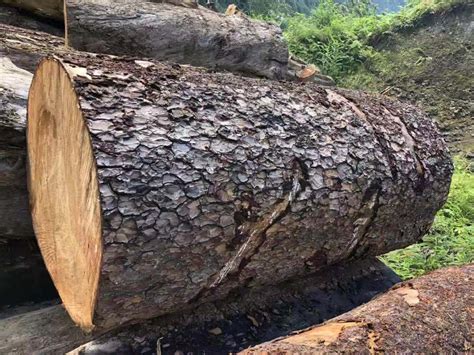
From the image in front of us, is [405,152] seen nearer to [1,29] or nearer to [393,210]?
[393,210]

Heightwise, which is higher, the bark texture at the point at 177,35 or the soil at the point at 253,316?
the bark texture at the point at 177,35

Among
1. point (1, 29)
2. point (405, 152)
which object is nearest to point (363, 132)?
point (405, 152)

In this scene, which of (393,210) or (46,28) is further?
(46,28)

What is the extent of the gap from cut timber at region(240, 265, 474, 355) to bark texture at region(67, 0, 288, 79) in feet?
6.76

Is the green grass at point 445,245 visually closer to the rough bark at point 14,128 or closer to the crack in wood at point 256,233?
the crack in wood at point 256,233

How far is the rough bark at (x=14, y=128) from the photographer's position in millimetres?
1990

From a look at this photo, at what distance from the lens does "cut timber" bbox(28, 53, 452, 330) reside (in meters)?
1.43

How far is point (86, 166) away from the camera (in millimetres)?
1428

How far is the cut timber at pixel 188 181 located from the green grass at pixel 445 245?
1.11 metres

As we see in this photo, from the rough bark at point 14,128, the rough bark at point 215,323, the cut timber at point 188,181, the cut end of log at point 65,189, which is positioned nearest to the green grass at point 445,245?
the rough bark at point 215,323

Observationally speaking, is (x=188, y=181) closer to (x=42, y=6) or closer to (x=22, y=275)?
(x=22, y=275)

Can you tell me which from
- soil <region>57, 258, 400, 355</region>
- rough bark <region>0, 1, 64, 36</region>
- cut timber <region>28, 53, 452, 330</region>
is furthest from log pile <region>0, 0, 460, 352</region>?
rough bark <region>0, 1, 64, 36</region>

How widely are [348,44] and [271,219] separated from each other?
6891mm

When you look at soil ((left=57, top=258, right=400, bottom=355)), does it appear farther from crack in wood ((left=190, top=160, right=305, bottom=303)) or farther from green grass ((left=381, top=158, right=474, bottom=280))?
green grass ((left=381, top=158, right=474, bottom=280))
